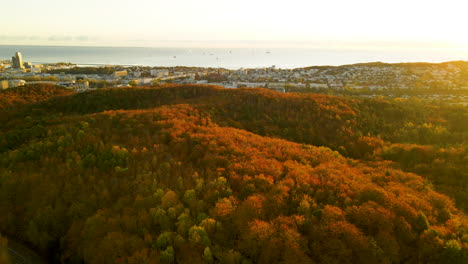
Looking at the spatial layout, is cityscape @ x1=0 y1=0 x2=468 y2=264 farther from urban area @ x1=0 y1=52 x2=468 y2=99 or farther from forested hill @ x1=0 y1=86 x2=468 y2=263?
urban area @ x1=0 y1=52 x2=468 y2=99

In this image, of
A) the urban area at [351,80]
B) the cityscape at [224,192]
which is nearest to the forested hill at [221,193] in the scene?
the cityscape at [224,192]

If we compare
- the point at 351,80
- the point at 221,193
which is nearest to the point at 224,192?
the point at 221,193

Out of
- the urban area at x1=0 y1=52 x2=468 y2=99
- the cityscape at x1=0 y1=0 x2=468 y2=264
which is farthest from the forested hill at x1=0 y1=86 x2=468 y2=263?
the urban area at x1=0 y1=52 x2=468 y2=99

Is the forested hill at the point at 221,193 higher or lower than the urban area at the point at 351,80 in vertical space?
lower

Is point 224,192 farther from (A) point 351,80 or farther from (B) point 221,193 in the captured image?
(A) point 351,80

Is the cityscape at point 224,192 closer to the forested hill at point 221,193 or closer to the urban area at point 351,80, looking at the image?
the forested hill at point 221,193

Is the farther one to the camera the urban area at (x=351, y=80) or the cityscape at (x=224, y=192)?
the urban area at (x=351, y=80)

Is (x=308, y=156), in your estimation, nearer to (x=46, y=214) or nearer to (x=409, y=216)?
(x=409, y=216)

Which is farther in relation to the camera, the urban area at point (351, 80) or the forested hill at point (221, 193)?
the urban area at point (351, 80)
